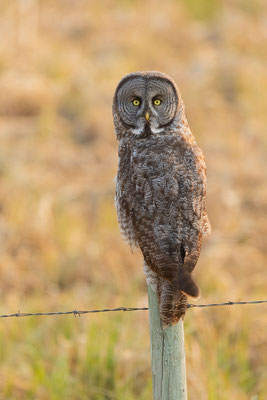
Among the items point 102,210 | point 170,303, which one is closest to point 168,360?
point 170,303

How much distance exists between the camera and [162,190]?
8.77 ft

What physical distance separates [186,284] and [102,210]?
17.1 feet

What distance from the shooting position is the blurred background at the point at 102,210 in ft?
12.5

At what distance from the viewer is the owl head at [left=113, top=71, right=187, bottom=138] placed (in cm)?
299

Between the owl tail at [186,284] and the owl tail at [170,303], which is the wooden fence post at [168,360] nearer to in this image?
the owl tail at [170,303]

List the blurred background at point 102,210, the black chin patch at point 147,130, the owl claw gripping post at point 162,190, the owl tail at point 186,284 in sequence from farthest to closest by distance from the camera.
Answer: the blurred background at point 102,210
the black chin patch at point 147,130
the owl claw gripping post at point 162,190
the owl tail at point 186,284

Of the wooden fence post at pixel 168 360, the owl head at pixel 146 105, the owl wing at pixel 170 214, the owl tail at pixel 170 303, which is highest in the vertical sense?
the owl head at pixel 146 105

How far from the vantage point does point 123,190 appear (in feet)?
9.25

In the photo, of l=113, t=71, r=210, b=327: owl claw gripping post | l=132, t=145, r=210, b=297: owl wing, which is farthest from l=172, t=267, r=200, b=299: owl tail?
l=132, t=145, r=210, b=297: owl wing

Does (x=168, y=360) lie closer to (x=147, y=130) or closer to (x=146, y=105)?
(x=147, y=130)

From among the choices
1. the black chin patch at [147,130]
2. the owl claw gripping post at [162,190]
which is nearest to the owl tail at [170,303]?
the owl claw gripping post at [162,190]

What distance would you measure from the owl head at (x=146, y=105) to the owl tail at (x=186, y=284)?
80 cm

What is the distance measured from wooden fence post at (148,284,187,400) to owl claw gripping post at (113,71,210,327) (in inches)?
1.7

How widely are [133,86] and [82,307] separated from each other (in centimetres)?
216
